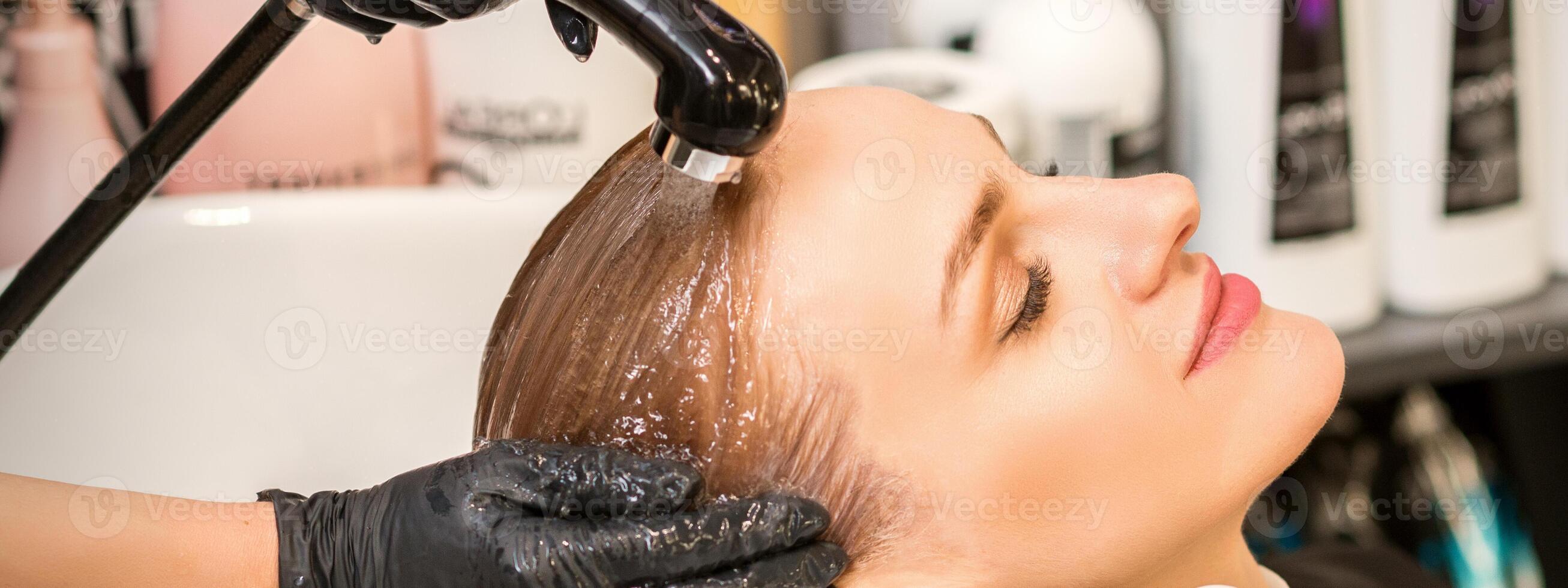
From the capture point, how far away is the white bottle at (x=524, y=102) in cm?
94

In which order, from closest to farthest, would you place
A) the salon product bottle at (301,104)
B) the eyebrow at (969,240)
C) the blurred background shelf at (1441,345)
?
1. the eyebrow at (969,240)
2. the salon product bottle at (301,104)
3. the blurred background shelf at (1441,345)

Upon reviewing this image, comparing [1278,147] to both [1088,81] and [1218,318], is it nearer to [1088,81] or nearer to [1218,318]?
[1088,81]

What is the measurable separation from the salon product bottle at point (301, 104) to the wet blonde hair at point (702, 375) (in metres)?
0.43

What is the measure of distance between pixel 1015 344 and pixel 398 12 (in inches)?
13.2

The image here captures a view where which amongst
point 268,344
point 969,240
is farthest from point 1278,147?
point 268,344

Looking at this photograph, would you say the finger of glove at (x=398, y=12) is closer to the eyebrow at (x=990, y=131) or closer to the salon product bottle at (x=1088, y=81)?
the eyebrow at (x=990, y=131)

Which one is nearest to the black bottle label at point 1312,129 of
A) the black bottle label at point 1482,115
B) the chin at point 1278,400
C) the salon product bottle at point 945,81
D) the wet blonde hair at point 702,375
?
the black bottle label at point 1482,115

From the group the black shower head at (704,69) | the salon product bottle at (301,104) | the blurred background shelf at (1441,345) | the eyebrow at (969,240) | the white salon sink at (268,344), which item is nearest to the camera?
the black shower head at (704,69)

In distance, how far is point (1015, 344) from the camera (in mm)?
571

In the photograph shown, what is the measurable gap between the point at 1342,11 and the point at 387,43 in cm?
80

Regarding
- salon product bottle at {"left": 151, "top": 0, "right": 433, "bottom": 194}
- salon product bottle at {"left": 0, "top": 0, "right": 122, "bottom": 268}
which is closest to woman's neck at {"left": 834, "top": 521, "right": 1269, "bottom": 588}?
salon product bottle at {"left": 151, "top": 0, "right": 433, "bottom": 194}

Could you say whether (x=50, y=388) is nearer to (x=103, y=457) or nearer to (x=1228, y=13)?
(x=103, y=457)

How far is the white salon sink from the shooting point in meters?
0.79

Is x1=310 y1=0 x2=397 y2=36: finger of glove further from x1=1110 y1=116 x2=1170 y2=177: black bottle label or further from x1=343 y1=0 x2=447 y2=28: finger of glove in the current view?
x1=1110 y1=116 x2=1170 y2=177: black bottle label
